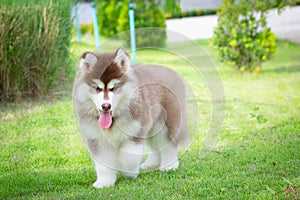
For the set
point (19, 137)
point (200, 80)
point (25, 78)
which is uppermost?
point (200, 80)

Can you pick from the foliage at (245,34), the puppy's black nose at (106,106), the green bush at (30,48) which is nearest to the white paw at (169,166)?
the puppy's black nose at (106,106)

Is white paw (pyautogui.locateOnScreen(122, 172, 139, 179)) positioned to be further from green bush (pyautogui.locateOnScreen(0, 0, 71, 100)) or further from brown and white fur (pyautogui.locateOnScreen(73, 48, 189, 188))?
green bush (pyautogui.locateOnScreen(0, 0, 71, 100))

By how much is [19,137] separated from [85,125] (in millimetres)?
1874

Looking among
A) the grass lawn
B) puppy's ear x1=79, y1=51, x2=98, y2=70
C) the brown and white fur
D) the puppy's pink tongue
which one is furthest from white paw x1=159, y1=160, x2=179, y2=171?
puppy's ear x1=79, y1=51, x2=98, y2=70

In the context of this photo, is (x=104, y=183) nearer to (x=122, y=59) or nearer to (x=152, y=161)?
(x=152, y=161)

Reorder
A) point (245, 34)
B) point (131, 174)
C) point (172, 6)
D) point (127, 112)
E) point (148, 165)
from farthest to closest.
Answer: point (172, 6) < point (245, 34) < point (148, 165) < point (131, 174) < point (127, 112)

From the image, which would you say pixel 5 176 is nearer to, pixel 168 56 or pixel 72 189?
pixel 72 189

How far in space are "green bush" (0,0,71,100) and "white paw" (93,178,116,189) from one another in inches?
116

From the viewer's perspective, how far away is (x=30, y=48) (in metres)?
6.06

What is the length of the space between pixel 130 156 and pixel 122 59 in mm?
814

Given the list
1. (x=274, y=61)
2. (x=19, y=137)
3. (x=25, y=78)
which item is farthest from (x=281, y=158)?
(x=274, y=61)

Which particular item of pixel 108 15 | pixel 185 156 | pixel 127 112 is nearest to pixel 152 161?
pixel 185 156

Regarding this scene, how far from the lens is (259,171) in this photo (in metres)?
3.71

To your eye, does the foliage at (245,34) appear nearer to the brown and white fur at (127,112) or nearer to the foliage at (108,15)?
the foliage at (108,15)
